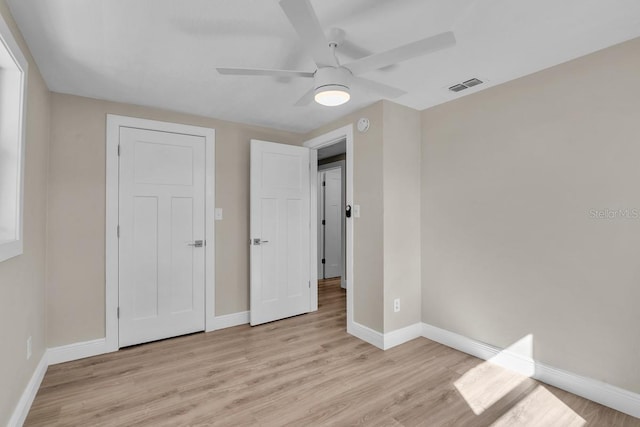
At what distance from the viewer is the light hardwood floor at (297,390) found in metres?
1.89

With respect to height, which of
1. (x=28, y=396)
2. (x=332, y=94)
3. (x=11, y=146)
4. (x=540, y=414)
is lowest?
(x=540, y=414)

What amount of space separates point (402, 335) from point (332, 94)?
91.5 inches

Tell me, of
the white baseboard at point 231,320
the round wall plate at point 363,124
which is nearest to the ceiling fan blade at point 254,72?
the round wall plate at point 363,124

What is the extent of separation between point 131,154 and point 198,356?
6.42ft

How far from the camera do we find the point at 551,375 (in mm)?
2223

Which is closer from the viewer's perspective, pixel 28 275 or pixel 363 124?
pixel 28 275

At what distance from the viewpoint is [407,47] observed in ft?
4.97

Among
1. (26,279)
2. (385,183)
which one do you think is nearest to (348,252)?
(385,183)

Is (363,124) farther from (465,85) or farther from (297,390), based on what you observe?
(297,390)

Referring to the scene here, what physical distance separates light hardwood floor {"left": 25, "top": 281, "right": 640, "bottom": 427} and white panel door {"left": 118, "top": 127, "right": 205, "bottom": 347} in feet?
0.96

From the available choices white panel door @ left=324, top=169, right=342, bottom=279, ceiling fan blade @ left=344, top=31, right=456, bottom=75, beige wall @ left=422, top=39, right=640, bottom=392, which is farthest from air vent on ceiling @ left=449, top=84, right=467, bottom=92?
white panel door @ left=324, top=169, right=342, bottom=279

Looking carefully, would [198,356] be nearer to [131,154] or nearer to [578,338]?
[131,154]

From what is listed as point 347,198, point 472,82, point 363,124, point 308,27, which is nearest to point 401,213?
point 347,198

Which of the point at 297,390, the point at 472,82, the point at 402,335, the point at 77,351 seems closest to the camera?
the point at 297,390
